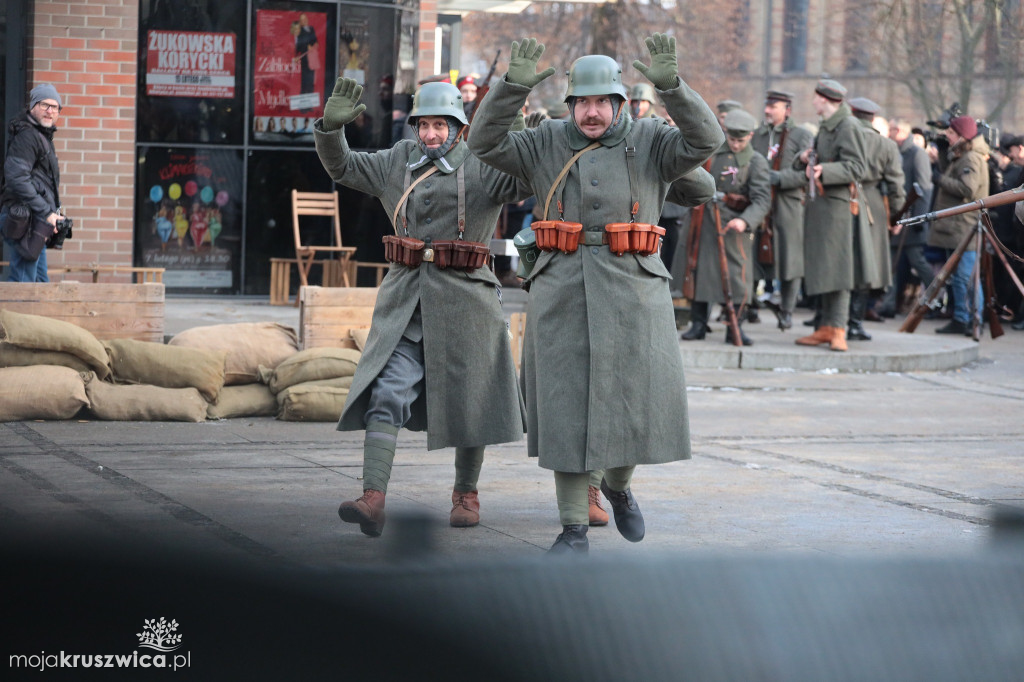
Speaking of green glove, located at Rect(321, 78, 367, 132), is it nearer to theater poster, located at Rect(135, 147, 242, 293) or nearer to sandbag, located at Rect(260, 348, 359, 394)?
sandbag, located at Rect(260, 348, 359, 394)

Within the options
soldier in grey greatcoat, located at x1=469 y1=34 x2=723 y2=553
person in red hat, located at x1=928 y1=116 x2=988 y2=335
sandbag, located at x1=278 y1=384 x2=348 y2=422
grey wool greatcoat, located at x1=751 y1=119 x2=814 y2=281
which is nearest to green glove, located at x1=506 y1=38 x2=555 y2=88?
soldier in grey greatcoat, located at x1=469 y1=34 x2=723 y2=553

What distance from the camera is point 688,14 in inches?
1528

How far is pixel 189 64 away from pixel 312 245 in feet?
6.54

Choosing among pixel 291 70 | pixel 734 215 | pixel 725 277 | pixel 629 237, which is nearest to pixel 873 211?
pixel 734 215

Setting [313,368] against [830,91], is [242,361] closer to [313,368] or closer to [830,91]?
[313,368]

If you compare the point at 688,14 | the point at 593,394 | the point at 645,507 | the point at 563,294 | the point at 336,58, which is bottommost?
the point at 645,507

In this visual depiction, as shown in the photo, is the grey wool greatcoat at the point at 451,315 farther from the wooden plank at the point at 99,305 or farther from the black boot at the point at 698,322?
the black boot at the point at 698,322

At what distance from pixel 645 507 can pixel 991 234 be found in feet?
20.9

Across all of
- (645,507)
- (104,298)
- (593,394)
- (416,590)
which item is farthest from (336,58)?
(416,590)

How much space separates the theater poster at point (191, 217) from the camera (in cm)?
1269

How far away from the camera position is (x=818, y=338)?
11961 mm

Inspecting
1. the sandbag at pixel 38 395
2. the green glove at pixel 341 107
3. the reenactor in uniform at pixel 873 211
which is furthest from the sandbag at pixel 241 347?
the reenactor in uniform at pixel 873 211

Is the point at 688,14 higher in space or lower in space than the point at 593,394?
higher

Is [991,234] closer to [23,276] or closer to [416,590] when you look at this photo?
[23,276]
